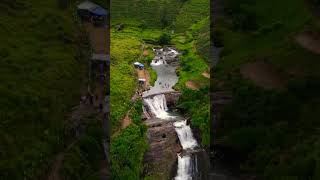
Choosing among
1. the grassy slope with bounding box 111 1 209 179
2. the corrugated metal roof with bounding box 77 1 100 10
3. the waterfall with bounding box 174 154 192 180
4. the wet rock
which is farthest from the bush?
the waterfall with bounding box 174 154 192 180

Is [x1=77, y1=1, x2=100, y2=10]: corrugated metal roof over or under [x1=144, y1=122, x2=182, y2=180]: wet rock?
over

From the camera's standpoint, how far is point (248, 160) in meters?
40.5

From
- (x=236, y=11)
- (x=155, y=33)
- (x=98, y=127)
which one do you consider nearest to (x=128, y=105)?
(x=98, y=127)

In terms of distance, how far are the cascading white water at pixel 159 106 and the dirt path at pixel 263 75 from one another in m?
8.92

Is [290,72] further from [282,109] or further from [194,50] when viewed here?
[194,50]

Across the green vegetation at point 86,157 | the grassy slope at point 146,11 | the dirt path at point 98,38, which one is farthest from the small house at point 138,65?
the green vegetation at point 86,157

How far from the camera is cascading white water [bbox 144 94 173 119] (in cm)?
5295

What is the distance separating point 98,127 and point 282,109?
14.6 meters

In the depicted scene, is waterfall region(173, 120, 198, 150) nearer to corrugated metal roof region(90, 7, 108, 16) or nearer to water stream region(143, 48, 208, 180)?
water stream region(143, 48, 208, 180)

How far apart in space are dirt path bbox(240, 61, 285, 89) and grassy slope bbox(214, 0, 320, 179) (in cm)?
62

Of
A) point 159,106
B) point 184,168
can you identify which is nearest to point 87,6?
point 159,106

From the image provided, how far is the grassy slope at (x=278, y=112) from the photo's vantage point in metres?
36.4

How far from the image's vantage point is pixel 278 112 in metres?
42.8

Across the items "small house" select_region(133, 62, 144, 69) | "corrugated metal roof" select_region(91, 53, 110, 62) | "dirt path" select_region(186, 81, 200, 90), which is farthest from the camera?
"small house" select_region(133, 62, 144, 69)
